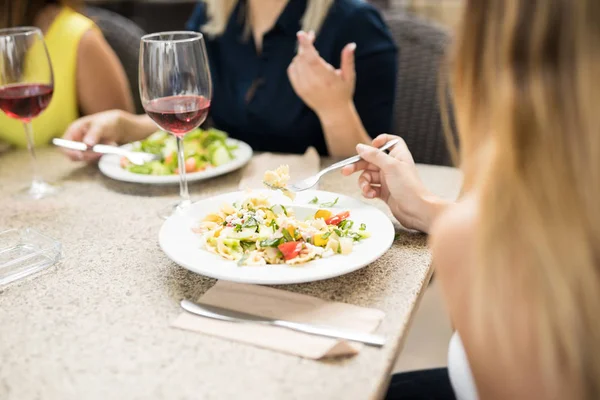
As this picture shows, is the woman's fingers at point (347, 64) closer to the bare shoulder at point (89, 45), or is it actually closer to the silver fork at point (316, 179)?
the silver fork at point (316, 179)

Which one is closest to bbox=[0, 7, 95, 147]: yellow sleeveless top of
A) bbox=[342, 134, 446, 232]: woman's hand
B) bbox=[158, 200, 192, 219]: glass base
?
bbox=[158, 200, 192, 219]: glass base

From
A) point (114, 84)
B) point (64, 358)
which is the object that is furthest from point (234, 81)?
point (64, 358)

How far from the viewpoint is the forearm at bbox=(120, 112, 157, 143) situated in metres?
1.59

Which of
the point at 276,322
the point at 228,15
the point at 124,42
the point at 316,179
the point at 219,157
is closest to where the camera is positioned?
the point at 276,322

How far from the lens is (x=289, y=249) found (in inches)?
34.0

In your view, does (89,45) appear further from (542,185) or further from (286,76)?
(542,185)

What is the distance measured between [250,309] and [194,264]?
11 centimetres

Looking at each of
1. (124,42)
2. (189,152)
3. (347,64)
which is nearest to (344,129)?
(347,64)

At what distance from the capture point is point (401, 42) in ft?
6.10

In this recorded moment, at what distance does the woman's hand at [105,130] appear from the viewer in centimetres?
145

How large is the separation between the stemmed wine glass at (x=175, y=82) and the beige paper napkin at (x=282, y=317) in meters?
0.28

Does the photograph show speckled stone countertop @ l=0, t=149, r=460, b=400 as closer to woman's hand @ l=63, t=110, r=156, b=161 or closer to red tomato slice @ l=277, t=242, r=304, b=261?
red tomato slice @ l=277, t=242, r=304, b=261

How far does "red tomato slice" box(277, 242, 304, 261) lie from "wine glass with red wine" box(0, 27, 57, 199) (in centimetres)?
66

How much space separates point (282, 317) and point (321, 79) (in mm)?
801
